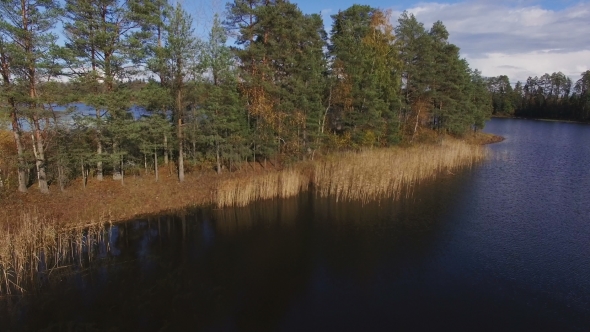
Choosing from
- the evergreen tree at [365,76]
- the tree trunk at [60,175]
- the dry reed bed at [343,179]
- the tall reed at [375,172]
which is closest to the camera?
the tree trunk at [60,175]

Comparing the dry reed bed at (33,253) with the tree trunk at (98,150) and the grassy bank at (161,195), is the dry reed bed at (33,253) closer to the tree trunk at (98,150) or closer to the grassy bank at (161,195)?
the grassy bank at (161,195)

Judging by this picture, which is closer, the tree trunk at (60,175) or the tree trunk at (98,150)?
the tree trunk at (98,150)

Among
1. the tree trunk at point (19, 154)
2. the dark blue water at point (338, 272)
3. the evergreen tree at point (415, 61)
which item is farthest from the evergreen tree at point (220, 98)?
the evergreen tree at point (415, 61)

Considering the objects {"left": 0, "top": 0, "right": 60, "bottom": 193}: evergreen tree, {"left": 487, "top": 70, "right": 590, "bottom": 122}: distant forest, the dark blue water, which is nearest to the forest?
{"left": 0, "top": 0, "right": 60, "bottom": 193}: evergreen tree

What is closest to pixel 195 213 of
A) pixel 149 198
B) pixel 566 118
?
pixel 149 198

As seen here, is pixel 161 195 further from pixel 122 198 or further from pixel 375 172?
pixel 375 172

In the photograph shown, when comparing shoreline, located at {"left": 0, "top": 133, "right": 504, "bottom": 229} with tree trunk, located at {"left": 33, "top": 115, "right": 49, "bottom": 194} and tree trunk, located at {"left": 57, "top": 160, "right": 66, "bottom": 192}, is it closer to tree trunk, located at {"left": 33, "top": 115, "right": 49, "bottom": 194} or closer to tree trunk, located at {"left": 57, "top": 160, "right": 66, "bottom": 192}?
tree trunk, located at {"left": 57, "top": 160, "right": 66, "bottom": 192}
